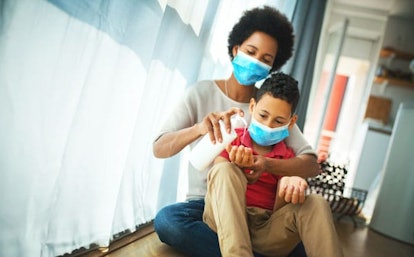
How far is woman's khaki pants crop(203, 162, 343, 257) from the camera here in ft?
2.65

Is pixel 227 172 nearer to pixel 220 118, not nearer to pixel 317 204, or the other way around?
pixel 220 118

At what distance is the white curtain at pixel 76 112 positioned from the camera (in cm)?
63

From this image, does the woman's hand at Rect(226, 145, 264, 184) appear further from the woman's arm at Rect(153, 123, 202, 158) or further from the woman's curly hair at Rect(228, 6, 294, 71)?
the woman's curly hair at Rect(228, 6, 294, 71)

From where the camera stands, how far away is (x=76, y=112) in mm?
746

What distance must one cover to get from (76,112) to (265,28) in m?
0.80

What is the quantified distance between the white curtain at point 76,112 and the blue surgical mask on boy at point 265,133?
13.5 inches

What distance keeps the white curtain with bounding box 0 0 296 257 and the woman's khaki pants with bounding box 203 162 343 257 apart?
0.29 m

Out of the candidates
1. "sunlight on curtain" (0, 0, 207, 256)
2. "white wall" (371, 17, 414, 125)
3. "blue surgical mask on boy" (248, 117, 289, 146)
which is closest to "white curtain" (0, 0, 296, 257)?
"sunlight on curtain" (0, 0, 207, 256)

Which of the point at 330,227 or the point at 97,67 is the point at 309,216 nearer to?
the point at 330,227

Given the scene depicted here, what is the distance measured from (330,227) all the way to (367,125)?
3.08 m

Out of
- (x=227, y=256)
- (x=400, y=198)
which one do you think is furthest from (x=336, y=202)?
(x=227, y=256)

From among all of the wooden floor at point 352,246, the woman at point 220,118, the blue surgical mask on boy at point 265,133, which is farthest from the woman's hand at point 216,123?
the wooden floor at point 352,246

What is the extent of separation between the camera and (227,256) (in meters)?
0.78

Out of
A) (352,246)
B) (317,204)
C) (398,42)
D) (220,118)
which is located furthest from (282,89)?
(398,42)
